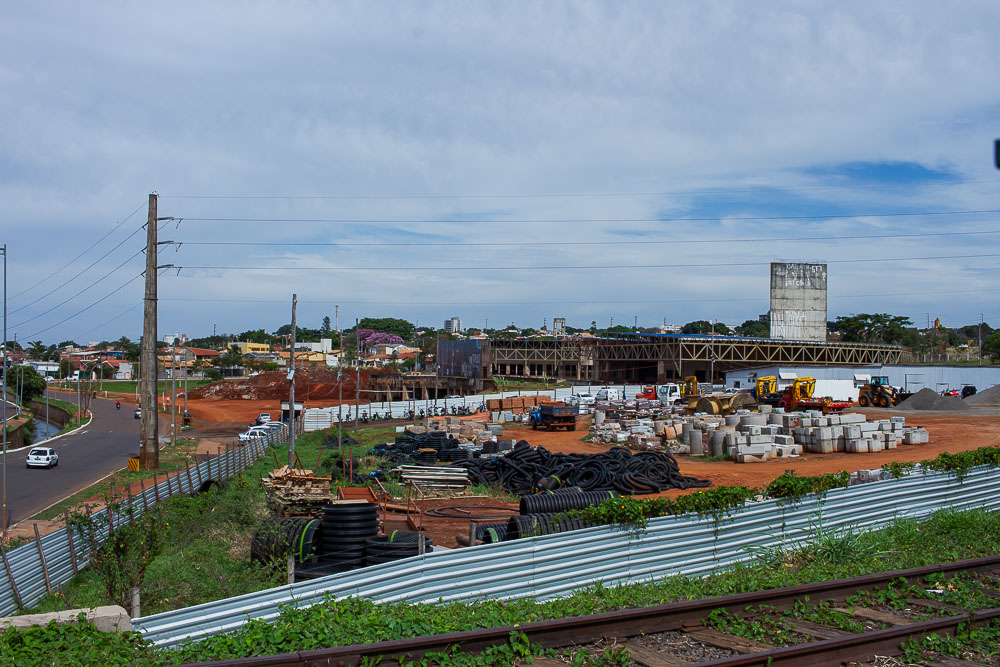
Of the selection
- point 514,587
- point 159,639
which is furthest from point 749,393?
point 159,639

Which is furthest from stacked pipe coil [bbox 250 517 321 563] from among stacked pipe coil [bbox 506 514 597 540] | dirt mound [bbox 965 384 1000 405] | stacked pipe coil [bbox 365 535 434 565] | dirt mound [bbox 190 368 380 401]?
dirt mound [bbox 190 368 380 401]

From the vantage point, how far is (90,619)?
852 centimetres

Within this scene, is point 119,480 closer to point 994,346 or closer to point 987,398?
point 987,398

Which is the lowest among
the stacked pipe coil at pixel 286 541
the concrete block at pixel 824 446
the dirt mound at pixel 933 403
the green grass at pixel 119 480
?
the green grass at pixel 119 480

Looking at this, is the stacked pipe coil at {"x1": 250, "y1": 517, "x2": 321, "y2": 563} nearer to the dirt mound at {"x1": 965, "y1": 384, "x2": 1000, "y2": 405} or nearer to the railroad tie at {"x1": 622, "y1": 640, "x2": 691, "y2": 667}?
the railroad tie at {"x1": 622, "y1": 640, "x2": 691, "y2": 667}

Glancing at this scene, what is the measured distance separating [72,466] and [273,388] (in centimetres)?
5955

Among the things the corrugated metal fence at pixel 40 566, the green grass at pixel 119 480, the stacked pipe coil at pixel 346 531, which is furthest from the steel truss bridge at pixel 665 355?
the corrugated metal fence at pixel 40 566

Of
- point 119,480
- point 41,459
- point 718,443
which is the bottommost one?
point 41,459

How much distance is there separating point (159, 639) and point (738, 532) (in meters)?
9.00

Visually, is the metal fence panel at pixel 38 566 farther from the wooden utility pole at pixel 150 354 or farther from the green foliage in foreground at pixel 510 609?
the wooden utility pole at pixel 150 354

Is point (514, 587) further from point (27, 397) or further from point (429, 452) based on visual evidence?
point (27, 397)

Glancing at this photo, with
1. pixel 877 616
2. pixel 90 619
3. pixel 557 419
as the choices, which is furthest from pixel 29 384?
pixel 877 616

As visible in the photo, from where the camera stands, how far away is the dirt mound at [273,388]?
10444 cm

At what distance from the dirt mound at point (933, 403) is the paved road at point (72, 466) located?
169 ft
